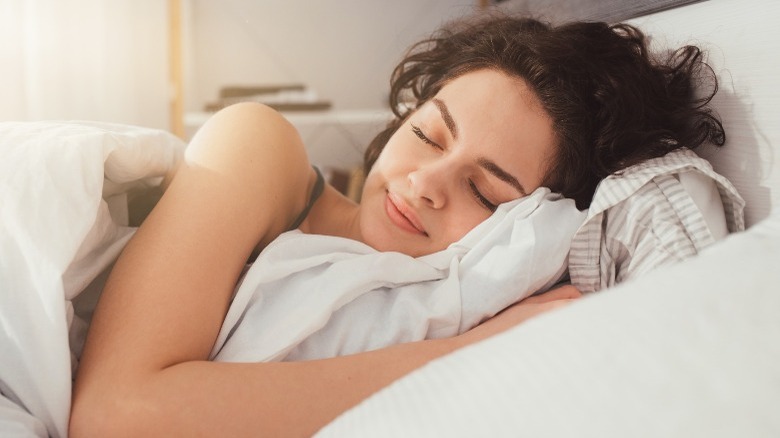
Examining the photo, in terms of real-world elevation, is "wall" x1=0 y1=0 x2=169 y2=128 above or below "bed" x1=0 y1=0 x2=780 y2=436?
below

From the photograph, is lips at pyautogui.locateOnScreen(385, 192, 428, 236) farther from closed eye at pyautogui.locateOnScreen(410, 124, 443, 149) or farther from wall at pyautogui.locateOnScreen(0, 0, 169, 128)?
wall at pyautogui.locateOnScreen(0, 0, 169, 128)

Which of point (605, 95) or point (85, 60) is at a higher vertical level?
point (605, 95)

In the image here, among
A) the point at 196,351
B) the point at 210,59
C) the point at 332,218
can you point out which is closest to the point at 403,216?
the point at 332,218

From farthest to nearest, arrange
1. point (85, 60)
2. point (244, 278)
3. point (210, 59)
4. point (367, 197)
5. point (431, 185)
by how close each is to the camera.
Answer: point (210, 59) < point (85, 60) < point (367, 197) < point (431, 185) < point (244, 278)

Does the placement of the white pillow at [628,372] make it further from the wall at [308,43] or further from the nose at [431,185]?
the wall at [308,43]

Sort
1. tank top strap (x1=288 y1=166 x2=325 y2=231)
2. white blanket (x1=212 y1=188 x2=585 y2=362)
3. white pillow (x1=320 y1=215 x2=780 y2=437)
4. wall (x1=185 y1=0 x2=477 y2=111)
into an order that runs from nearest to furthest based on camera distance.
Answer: white pillow (x1=320 y1=215 x2=780 y2=437) < white blanket (x1=212 y1=188 x2=585 y2=362) < tank top strap (x1=288 y1=166 x2=325 y2=231) < wall (x1=185 y1=0 x2=477 y2=111)

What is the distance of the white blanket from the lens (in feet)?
2.07

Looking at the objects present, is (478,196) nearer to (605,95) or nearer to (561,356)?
(605,95)

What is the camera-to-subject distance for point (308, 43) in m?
2.59

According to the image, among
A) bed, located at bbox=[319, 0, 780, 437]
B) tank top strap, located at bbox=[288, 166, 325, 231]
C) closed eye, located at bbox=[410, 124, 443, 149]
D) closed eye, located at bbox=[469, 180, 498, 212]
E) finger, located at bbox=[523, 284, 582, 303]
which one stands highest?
Answer: bed, located at bbox=[319, 0, 780, 437]

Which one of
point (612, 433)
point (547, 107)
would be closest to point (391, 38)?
point (547, 107)

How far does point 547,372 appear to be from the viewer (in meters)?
0.32

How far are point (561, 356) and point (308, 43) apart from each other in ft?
7.97

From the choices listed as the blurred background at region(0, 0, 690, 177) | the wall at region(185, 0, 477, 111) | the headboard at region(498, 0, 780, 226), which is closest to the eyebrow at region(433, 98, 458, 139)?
the headboard at region(498, 0, 780, 226)
